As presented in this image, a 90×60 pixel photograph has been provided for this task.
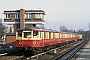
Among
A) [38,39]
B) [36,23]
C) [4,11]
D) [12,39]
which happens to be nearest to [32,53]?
[38,39]

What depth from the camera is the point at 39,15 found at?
6134 centimetres

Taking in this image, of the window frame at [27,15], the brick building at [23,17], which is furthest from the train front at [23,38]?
the window frame at [27,15]

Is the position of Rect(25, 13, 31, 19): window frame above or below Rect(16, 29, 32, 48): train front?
above

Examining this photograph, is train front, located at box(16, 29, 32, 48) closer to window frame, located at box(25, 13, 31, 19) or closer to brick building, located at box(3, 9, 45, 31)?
brick building, located at box(3, 9, 45, 31)

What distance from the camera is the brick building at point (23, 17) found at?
6084 cm

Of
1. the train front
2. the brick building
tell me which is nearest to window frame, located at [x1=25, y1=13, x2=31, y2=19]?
the brick building

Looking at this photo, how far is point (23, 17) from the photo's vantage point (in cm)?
6159

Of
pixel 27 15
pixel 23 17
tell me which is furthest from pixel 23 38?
pixel 27 15

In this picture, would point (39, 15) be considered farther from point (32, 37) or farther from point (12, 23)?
point (32, 37)

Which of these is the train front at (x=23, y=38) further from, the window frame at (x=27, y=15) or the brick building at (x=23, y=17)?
the window frame at (x=27, y=15)

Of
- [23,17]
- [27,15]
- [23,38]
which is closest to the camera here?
[23,38]

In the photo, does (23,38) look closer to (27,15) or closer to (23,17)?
(23,17)

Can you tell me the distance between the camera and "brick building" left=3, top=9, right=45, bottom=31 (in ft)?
200

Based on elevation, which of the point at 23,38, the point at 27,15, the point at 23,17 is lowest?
the point at 23,38
